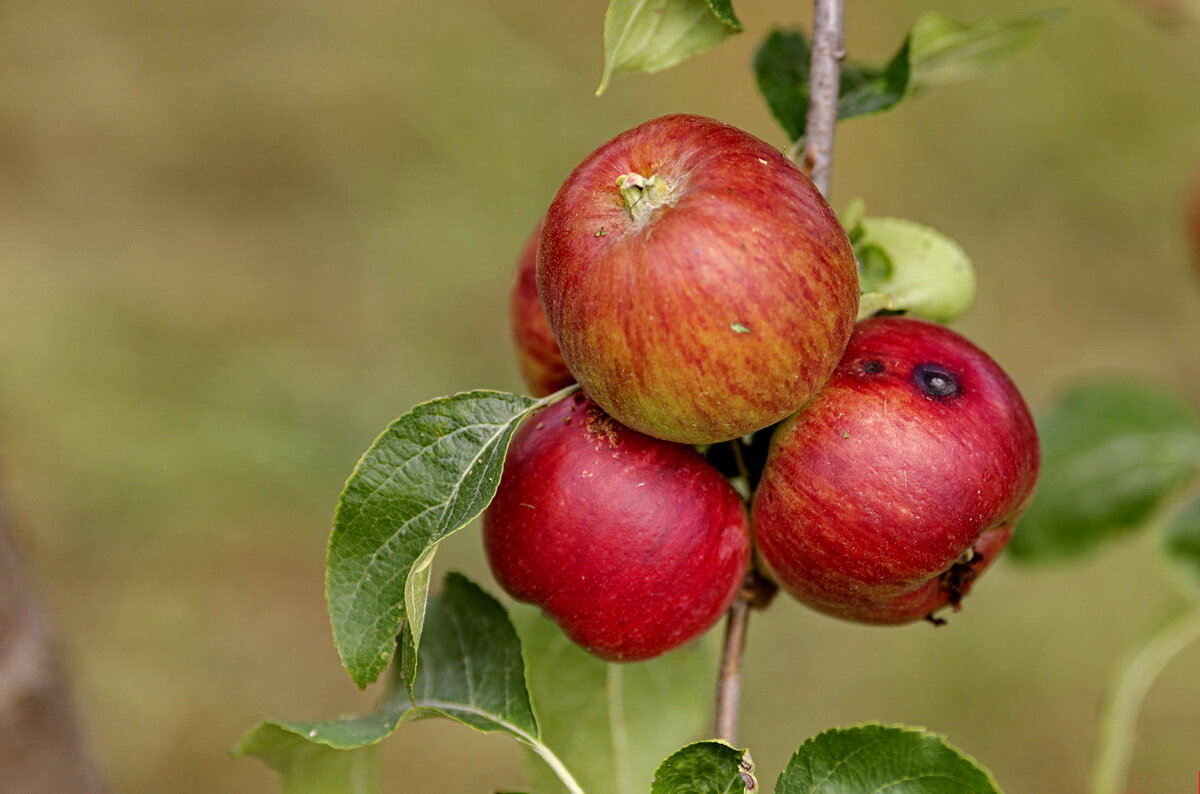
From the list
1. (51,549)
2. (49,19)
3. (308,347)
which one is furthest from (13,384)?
(49,19)

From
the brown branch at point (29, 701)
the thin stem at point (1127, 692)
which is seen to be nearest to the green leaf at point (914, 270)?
the thin stem at point (1127, 692)

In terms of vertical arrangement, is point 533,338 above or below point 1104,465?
above

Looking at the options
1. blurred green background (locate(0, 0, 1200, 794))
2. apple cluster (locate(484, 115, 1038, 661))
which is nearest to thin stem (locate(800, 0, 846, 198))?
apple cluster (locate(484, 115, 1038, 661))

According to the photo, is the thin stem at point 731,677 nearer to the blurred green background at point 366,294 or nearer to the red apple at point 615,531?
the red apple at point 615,531

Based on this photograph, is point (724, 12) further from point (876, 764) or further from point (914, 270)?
point (876, 764)

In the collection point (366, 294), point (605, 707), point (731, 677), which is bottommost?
point (366, 294)

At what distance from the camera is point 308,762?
1458 mm

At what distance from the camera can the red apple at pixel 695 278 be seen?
1.17 metres

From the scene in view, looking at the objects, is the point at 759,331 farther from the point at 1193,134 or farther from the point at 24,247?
the point at 1193,134

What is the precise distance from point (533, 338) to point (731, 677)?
1.75 ft

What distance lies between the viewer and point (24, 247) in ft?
15.0

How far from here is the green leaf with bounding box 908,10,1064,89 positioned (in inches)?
63.4

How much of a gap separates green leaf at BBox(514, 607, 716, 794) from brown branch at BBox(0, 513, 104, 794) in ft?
2.32

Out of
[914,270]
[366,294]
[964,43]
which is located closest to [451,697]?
[914,270]
